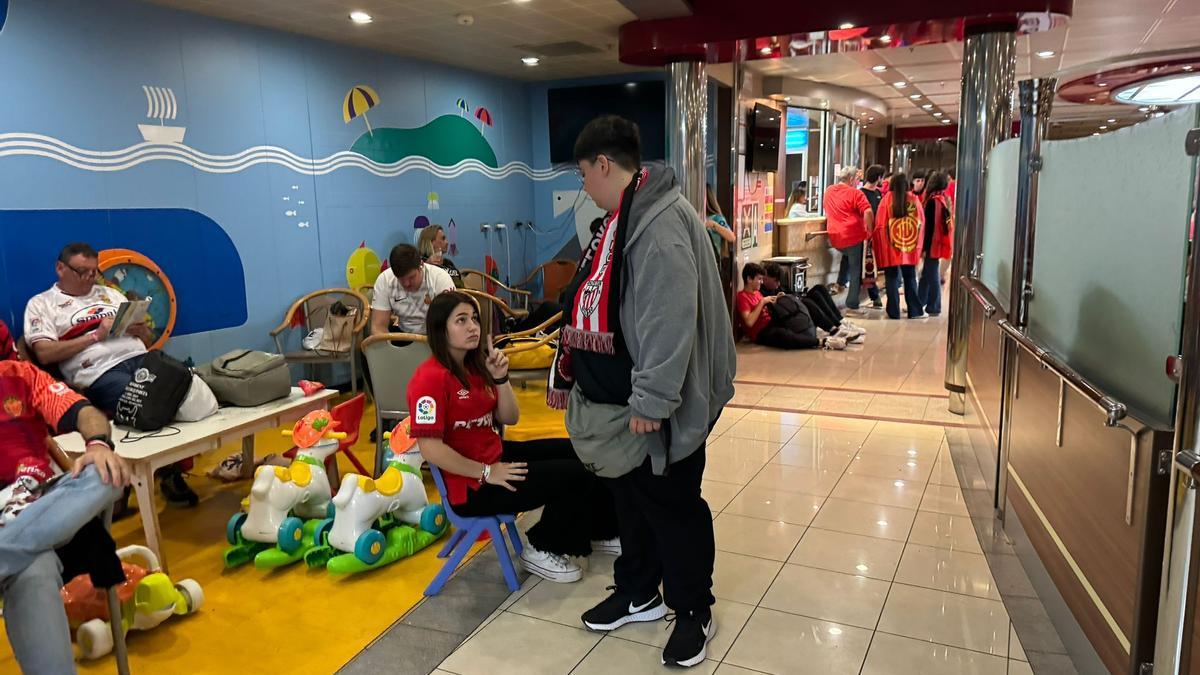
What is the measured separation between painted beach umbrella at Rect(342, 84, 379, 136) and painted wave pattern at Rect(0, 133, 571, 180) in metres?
0.30

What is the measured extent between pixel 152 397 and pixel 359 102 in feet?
13.2

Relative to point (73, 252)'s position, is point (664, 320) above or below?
below

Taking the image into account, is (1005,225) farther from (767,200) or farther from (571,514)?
(767,200)

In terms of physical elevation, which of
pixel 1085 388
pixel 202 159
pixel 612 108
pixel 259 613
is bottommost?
pixel 259 613

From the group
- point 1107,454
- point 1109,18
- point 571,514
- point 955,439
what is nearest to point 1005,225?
point 955,439

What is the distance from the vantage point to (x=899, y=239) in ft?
29.2

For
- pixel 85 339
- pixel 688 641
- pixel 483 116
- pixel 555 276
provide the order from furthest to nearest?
pixel 555 276
pixel 483 116
pixel 85 339
pixel 688 641

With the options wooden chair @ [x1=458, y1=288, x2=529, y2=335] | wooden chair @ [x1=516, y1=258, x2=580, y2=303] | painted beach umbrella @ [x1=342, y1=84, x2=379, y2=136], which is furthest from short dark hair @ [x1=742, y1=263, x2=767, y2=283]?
painted beach umbrella @ [x1=342, y1=84, x2=379, y2=136]

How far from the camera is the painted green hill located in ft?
22.3

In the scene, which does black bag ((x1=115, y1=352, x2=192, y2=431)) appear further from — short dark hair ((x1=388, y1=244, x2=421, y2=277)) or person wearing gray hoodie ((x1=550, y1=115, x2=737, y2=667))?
person wearing gray hoodie ((x1=550, y1=115, x2=737, y2=667))

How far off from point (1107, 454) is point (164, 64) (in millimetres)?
5402

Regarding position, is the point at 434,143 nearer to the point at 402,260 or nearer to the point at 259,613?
the point at 402,260

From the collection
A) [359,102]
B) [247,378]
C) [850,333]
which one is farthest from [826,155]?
[247,378]

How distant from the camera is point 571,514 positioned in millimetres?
3039
